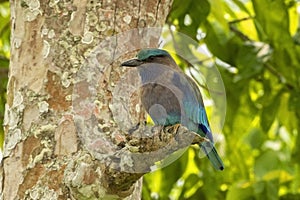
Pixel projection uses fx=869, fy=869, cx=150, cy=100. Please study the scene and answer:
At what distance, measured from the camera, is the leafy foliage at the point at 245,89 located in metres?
3.72

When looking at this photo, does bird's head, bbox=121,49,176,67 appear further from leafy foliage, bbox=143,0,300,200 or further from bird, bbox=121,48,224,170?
leafy foliage, bbox=143,0,300,200

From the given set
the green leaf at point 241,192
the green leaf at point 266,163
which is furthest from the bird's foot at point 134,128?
the green leaf at point 266,163

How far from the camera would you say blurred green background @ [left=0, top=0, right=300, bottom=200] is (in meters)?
3.72

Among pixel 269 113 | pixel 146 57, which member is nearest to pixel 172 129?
pixel 146 57

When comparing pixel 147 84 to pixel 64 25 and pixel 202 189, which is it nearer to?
pixel 64 25

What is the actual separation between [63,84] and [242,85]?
5.45 feet

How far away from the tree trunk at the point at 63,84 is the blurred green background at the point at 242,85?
92 cm

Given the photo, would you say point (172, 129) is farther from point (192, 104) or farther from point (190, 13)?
point (190, 13)

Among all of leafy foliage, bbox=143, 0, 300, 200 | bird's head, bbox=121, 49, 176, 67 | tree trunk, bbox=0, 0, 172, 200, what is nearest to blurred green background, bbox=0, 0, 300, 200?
leafy foliage, bbox=143, 0, 300, 200

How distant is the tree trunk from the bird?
0.29 feet

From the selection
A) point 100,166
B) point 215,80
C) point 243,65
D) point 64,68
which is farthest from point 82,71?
point 243,65

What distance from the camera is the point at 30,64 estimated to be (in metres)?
2.75

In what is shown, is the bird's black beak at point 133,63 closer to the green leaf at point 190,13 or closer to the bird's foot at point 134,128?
the bird's foot at point 134,128

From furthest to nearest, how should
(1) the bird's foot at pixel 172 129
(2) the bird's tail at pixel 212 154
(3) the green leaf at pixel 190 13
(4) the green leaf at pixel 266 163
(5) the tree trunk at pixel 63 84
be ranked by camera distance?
1. (4) the green leaf at pixel 266 163
2. (3) the green leaf at pixel 190 13
3. (2) the bird's tail at pixel 212 154
4. (5) the tree trunk at pixel 63 84
5. (1) the bird's foot at pixel 172 129
